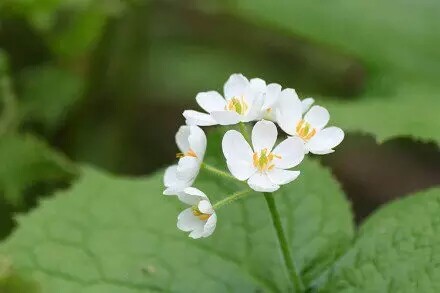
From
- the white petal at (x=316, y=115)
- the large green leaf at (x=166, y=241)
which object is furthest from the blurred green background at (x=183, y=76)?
the white petal at (x=316, y=115)

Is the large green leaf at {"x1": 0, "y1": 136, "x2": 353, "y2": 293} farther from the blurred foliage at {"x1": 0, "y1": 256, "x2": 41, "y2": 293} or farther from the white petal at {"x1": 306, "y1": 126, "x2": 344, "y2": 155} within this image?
the white petal at {"x1": 306, "y1": 126, "x2": 344, "y2": 155}

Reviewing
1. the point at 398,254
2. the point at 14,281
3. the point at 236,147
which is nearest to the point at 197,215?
the point at 236,147

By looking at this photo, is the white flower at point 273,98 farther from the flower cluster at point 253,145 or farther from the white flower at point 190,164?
the white flower at point 190,164

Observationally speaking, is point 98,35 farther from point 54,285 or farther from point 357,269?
point 357,269

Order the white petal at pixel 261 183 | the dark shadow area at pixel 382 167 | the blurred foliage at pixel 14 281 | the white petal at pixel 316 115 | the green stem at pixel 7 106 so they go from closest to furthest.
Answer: the white petal at pixel 261 183, the white petal at pixel 316 115, the blurred foliage at pixel 14 281, the green stem at pixel 7 106, the dark shadow area at pixel 382 167

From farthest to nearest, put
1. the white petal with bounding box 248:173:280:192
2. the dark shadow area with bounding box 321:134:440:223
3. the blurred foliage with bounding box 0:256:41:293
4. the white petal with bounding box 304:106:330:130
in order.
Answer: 1. the dark shadow area with bounding box 321:134:440:223
2. the blurred foliage with bounding box 0:256:41:293
3. the white petal with bounding box 304:106:330:130
4. the white petal with bounding box 248:173:280:192

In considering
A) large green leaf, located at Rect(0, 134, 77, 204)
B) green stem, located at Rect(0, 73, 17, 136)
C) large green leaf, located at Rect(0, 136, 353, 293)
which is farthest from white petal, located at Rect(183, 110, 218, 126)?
green stem, located at Rect(0, 73, 17, 136)
